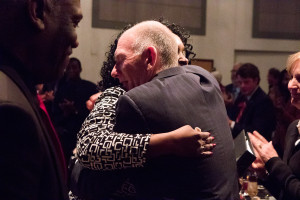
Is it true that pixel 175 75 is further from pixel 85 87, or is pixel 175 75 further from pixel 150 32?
pixel 85 87

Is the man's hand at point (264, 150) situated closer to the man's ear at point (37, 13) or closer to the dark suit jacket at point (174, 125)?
the dark suit jacket at point (174, 125)

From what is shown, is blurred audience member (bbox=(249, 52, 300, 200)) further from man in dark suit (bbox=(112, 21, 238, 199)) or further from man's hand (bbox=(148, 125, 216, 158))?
man's hand (bbox=(148, 125, 216, 158))

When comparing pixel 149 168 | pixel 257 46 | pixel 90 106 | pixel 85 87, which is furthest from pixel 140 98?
pixel 257 46

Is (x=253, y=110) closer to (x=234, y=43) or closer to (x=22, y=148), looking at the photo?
(x=22, y=148)

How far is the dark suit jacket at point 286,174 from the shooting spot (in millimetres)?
2039

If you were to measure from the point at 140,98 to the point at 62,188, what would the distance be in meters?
0.47

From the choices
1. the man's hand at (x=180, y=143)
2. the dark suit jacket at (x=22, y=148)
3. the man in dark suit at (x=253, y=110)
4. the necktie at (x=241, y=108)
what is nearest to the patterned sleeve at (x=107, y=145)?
the man's hand at (x=180, y=143)

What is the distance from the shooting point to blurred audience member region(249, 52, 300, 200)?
207 cm

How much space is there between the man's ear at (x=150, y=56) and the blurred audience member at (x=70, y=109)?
3.46 m

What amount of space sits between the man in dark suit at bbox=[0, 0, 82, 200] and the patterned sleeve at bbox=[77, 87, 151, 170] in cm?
32

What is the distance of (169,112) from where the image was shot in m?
1.28

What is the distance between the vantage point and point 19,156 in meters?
0.75

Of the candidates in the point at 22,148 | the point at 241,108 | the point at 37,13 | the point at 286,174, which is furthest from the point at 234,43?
the point at 22,148

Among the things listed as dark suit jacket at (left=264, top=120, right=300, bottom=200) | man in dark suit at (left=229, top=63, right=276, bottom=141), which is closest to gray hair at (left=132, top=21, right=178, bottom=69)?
dark suit jacket at (left=264, top=120, right=300, bottom=200)
